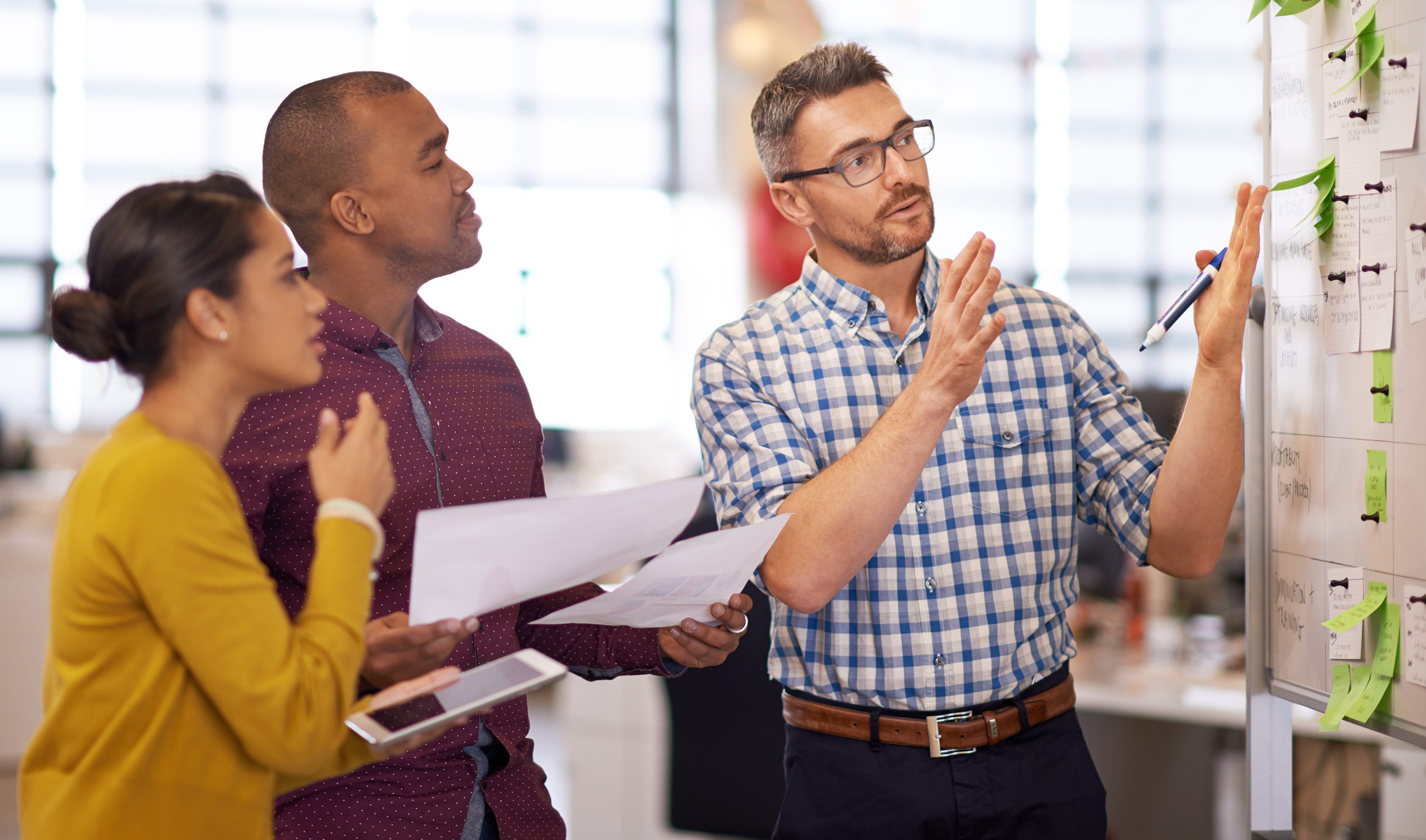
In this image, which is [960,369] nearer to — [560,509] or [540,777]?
[560,509]

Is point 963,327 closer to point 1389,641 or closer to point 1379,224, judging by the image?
point 1379,224

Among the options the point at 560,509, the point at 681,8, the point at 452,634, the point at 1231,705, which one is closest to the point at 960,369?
the point at 560,509

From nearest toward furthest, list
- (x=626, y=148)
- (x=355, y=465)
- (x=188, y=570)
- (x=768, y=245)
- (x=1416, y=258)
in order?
(x=188, y=570), (x=355, y=465), (x=1416, y=258), (x=768, y=245), (x=626, y=148)

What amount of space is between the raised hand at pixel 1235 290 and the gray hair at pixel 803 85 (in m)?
0.57

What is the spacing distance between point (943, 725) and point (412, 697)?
75 cm

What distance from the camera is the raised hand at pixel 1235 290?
140 cm

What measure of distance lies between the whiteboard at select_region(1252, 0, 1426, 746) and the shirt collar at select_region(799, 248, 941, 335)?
17.7 inches

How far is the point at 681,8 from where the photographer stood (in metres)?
9.70

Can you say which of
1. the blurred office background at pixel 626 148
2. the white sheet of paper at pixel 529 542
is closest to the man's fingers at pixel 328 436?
the white sheet of paper at pixel 529 542

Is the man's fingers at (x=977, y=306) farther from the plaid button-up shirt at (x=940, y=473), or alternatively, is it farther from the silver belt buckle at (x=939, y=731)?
the silver belt buckle at (x=939, y=731)

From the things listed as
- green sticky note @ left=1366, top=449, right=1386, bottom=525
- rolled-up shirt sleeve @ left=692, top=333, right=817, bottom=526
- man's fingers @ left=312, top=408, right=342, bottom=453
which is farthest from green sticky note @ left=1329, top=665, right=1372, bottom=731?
man's fingers @ left=312, top=408, right=342, bottom=453

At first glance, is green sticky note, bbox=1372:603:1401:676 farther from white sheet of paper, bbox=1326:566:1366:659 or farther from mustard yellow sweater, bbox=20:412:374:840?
mustard yellow sweater, bbox=20:412:374:840

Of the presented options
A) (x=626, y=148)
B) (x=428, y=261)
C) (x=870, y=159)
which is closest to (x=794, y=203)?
(x=870, y=159)

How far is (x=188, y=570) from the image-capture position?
3.02 feet
